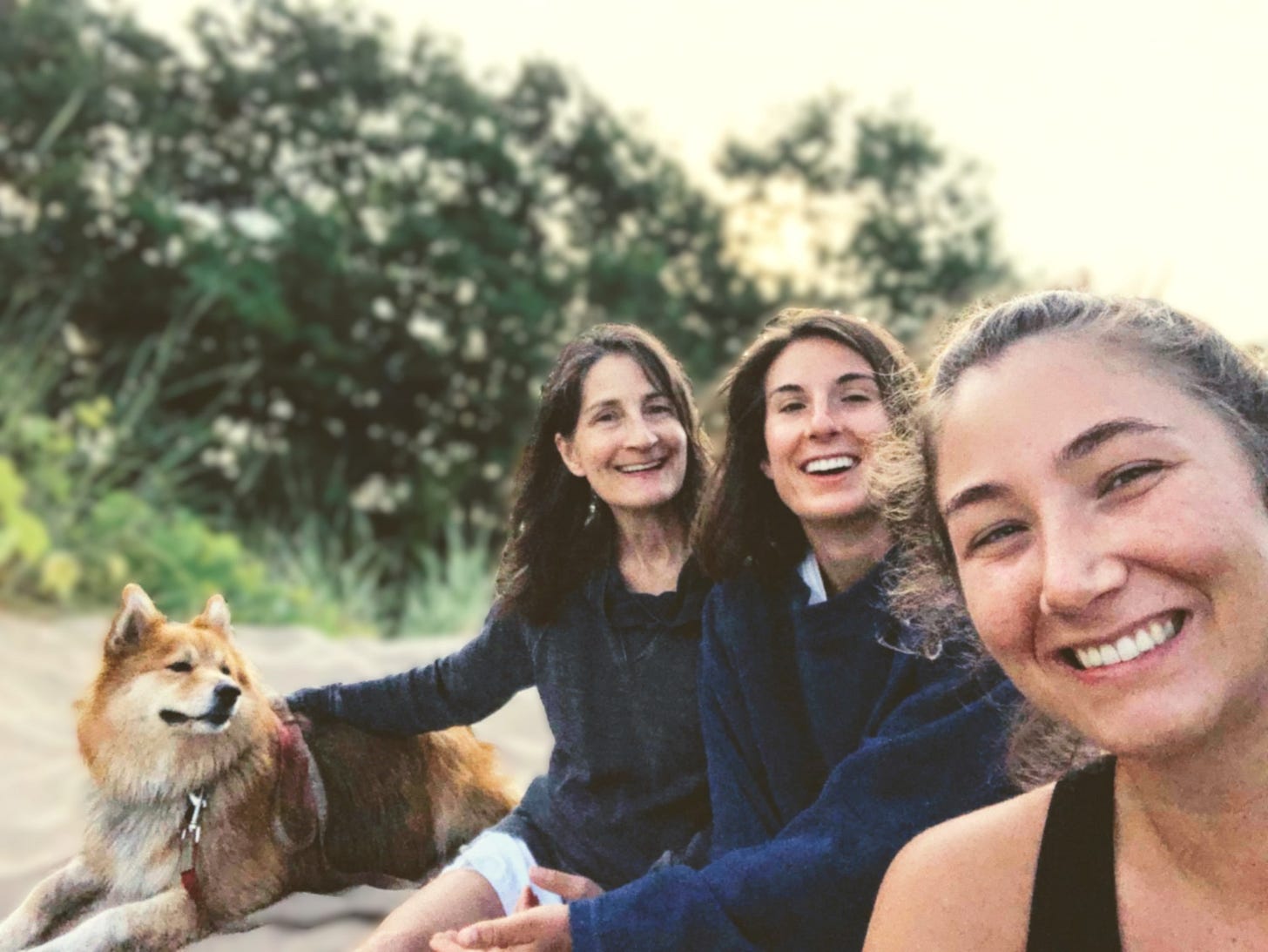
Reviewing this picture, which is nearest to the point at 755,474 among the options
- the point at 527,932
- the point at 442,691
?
the point at 442,691

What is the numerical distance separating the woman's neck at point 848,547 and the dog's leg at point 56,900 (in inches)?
69.3

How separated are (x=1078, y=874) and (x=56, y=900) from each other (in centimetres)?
224

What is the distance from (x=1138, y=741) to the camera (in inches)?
66.0

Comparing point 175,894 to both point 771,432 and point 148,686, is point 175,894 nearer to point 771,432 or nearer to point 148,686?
point 148,686

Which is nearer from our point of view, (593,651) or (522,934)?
(522,934)

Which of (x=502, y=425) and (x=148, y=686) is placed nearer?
(x=148, y=686)

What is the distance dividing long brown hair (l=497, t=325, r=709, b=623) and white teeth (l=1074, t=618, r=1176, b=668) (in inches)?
68.9

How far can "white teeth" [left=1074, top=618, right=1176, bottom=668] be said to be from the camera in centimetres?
166

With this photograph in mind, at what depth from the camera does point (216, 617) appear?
298 centimetres

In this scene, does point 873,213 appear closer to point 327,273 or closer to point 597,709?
point 327,273

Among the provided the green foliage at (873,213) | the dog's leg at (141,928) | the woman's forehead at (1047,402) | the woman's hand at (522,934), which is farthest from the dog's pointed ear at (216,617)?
the green foliage at (873,213)

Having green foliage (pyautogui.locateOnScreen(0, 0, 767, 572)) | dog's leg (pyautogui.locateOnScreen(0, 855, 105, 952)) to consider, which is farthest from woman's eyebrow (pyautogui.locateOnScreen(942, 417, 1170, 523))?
green foliage (pyautogui.locateOnScreen(0, 0, 767, 572))

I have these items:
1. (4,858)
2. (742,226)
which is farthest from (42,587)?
(742,226)

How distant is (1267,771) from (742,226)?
54.7ft
